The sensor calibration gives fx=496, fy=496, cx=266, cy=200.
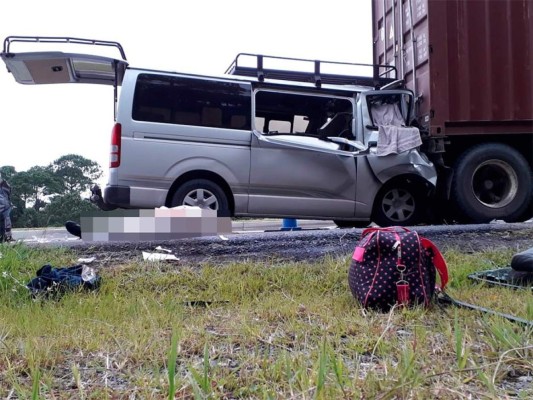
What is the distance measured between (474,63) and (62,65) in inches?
191

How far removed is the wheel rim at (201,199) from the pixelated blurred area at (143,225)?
844 millimetres

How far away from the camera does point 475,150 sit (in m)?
6.11

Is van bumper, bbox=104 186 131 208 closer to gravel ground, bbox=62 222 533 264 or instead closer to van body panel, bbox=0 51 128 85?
gravel ground, bbox=62 222 533 264

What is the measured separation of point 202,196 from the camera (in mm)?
5473

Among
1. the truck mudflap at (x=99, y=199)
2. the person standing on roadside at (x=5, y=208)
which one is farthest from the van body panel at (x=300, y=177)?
the person standing on roadside at (x=5, y=208)

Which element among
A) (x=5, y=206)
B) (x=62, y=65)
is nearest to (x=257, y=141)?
(x=62, y=65)

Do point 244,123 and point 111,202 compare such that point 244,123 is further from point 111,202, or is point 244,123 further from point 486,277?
point 486,277

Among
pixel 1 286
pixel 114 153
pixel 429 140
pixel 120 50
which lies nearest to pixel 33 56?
pixel 120 50

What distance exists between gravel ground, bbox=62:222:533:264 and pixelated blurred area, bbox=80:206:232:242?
9 centimetres

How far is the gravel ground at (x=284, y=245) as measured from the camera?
414 cm

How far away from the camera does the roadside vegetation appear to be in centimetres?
157

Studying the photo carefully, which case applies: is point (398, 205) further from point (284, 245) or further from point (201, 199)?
point (201, 199)

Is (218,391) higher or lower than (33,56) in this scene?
lower

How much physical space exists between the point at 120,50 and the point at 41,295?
3.54 m
